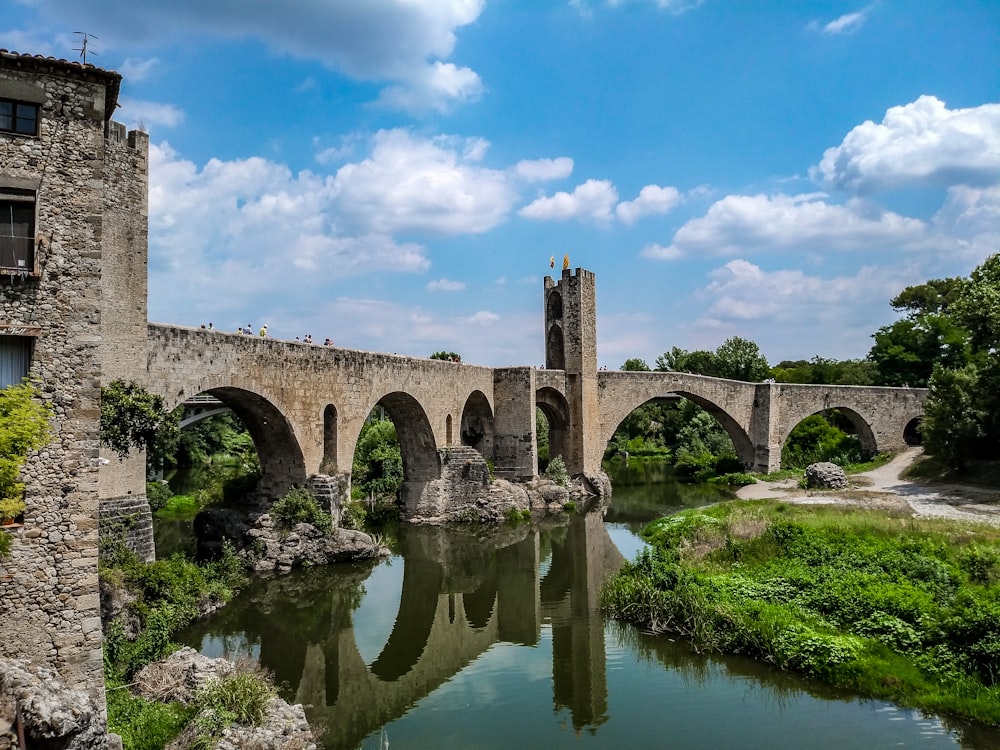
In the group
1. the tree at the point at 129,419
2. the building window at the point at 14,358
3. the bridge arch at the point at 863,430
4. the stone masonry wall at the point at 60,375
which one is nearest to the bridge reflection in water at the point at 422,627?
the tree at the point at 129,419

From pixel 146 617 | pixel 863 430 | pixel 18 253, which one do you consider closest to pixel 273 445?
pixel 146 617

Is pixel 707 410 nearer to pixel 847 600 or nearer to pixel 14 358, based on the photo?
pixel 847 600

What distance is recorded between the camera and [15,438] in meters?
5.86

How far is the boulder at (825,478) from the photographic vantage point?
24.7 m

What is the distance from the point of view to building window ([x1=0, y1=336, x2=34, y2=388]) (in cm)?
648

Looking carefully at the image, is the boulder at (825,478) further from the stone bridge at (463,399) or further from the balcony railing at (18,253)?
the balcony railing at (18,253)

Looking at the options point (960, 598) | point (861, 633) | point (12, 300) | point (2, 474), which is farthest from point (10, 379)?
point (960, 598)

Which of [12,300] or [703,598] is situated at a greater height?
[12,300]

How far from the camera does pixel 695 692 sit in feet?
31.1

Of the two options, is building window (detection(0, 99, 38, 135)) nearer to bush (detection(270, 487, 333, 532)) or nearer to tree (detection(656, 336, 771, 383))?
bush (detection(270, 487, 333, 532))

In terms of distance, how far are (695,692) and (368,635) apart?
572 centimetres

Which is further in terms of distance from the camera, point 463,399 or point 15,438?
point 463,399

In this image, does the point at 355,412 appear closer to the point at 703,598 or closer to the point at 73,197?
the point at 703,598

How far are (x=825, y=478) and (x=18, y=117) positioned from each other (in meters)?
25.0
